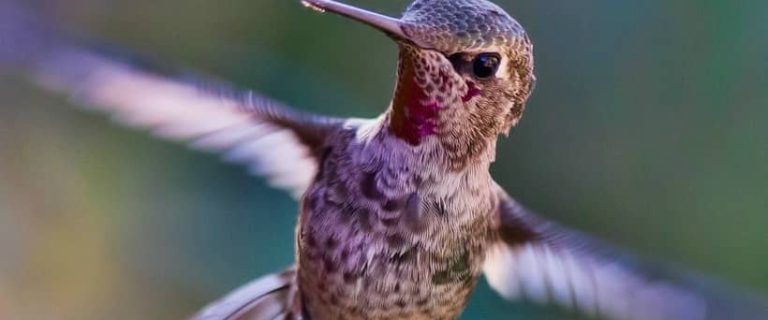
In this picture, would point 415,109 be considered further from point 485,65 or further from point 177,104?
point 177,104

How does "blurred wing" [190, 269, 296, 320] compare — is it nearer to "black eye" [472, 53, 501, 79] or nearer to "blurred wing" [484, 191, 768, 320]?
"blurred wing" [484, 191, 768, 320]

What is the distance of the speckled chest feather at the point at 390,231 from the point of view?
2.23 ft

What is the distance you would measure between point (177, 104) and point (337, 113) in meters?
0.90

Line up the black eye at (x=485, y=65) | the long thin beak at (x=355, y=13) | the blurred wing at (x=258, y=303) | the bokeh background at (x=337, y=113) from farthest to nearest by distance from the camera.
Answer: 1. the bokeh background at (x=337, y=113)
2. the blurred wing at (x=258, y=303)
3. the black eye at (x=485, y=65)
4. the long thin beak at (x=355, y=13)

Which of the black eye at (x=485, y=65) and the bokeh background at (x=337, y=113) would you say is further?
the bokeh background at (x=337, y=113)

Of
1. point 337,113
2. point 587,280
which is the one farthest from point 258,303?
point 337,113

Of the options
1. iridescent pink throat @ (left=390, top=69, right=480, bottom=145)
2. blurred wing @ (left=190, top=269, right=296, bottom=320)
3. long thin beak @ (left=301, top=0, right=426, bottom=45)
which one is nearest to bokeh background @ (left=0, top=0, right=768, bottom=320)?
blurred wing @ (left=190, top=269, right=296, bottom=320)

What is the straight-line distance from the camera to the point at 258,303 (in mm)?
808

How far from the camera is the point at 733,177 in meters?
1.50

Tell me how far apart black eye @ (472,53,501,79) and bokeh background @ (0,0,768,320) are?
874mm

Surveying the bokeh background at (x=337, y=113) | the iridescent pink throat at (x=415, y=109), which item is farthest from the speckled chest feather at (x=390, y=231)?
the bokeh background at (x=337, y=113)

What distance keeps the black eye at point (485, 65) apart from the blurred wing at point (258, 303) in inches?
11.2

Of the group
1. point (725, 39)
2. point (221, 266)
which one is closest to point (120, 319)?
point (221, 266)

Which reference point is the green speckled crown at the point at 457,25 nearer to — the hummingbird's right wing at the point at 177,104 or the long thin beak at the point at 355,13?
the long thin beak at the point at 355,13
